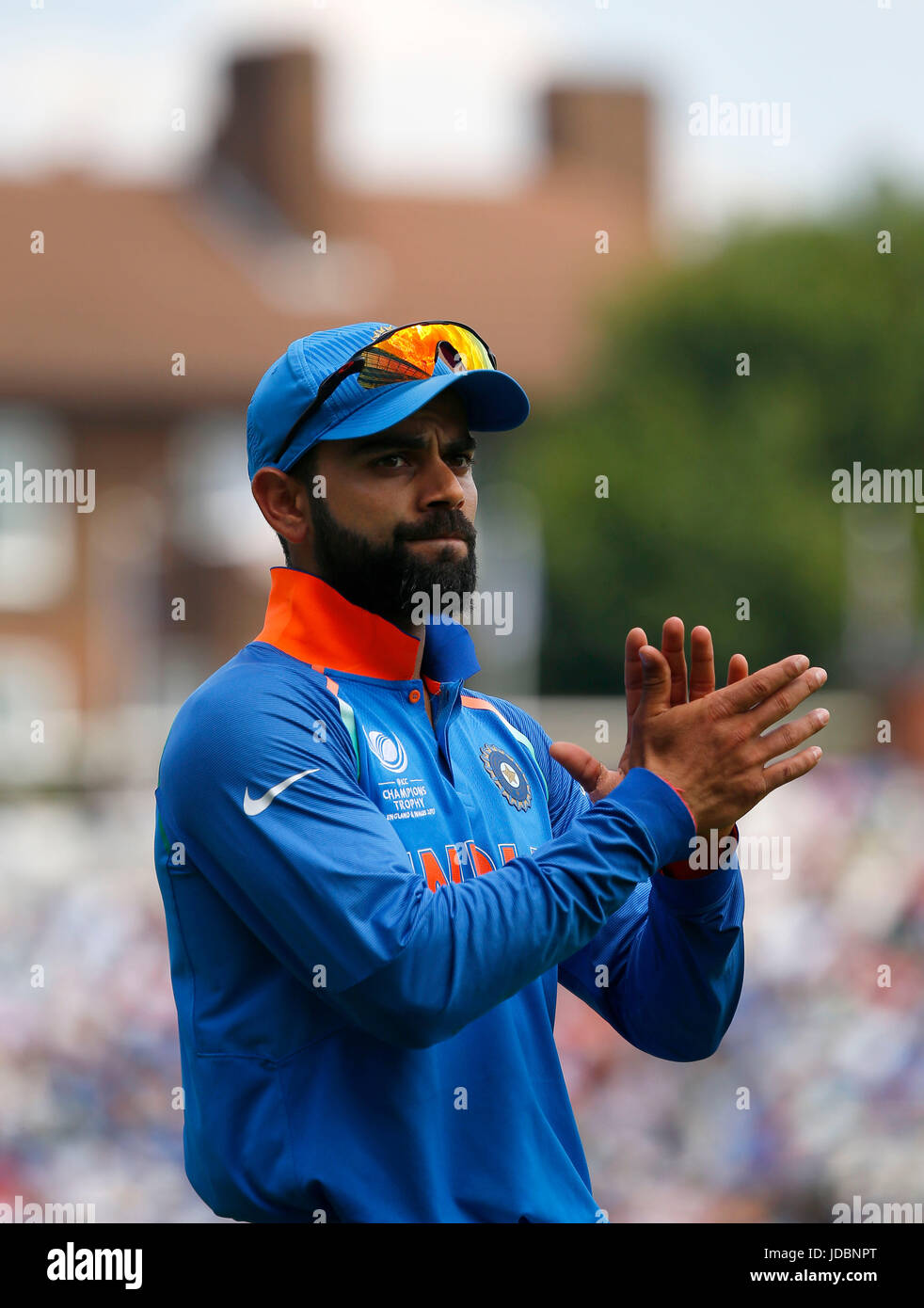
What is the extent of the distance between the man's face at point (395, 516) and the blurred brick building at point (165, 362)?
70.3ft

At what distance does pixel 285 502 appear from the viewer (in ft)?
7.93

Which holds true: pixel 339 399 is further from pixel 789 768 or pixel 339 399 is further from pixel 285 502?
pixel 789 768

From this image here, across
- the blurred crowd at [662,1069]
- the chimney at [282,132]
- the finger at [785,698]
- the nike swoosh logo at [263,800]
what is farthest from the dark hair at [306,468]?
the chimney at [282,132]

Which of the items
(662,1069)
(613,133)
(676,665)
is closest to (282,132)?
(613,133)

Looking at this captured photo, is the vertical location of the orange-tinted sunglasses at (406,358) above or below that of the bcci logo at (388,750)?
above

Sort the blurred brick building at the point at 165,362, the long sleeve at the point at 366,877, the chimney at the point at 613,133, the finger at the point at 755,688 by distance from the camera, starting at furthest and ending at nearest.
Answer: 1. the chimney at the point at 613,133
2. the blurred brick building at the point at 165,362
3. the finger at the point at 755,688
4. the long sleeve at the point at 366,877

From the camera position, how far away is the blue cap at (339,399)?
7.49ft

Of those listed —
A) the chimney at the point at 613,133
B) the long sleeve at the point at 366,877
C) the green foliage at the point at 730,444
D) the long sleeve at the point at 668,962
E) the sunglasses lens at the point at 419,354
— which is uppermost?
the chimney at the point at 613,133

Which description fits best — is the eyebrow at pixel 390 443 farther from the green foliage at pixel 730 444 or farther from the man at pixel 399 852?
the green foliage at pixel 730 444

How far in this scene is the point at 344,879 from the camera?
2.00m

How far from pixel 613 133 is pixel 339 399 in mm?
43672

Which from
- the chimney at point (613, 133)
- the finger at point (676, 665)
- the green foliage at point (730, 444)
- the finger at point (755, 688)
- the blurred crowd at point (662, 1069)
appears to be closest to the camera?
the finger at point (755, 688)
